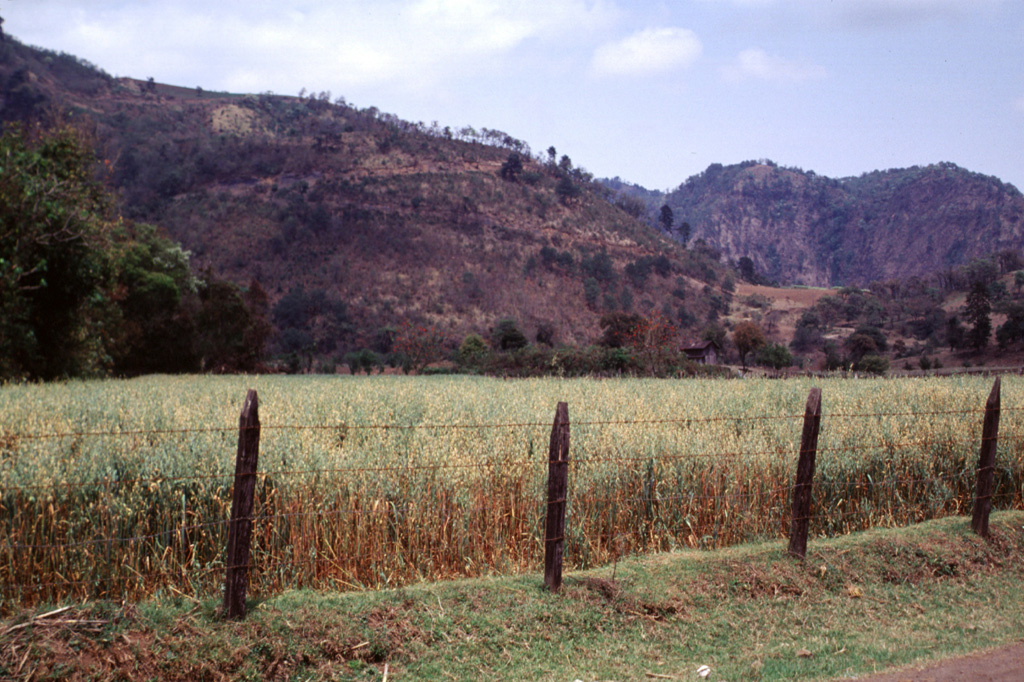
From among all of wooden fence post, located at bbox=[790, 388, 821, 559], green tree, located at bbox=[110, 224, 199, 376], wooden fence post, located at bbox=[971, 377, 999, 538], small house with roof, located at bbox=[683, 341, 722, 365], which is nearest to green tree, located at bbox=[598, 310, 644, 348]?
→ small house with roof, located at bbox=[683, 341, 722, 365]

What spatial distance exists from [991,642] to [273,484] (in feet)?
18.5

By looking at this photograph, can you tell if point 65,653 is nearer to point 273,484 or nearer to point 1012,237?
point 273,484

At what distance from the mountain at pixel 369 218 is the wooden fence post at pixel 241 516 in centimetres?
4637

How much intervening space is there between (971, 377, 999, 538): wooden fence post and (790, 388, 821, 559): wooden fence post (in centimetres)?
235

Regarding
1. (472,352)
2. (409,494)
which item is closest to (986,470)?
(409,494)

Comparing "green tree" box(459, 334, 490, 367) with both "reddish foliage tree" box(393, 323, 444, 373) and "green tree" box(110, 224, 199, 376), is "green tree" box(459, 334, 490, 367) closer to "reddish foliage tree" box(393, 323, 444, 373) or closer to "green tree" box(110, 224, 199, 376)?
"reddish foliage tree" box(393, 323, 444, 373)

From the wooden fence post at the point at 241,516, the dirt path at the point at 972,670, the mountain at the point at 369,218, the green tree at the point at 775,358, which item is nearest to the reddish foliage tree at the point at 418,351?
the mountain at the point at 369,218

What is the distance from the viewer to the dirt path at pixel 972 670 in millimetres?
4574

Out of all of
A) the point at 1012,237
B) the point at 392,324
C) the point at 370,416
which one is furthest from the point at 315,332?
the point at 1012,237

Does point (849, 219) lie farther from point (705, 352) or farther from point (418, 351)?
point (418, 351)

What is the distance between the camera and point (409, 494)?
603cm

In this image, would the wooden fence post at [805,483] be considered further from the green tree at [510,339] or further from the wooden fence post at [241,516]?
the green tree at [510,339]

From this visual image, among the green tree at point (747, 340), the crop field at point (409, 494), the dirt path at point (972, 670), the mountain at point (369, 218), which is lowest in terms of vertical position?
the dirt path at point (972, 670)

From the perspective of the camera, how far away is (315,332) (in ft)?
172
